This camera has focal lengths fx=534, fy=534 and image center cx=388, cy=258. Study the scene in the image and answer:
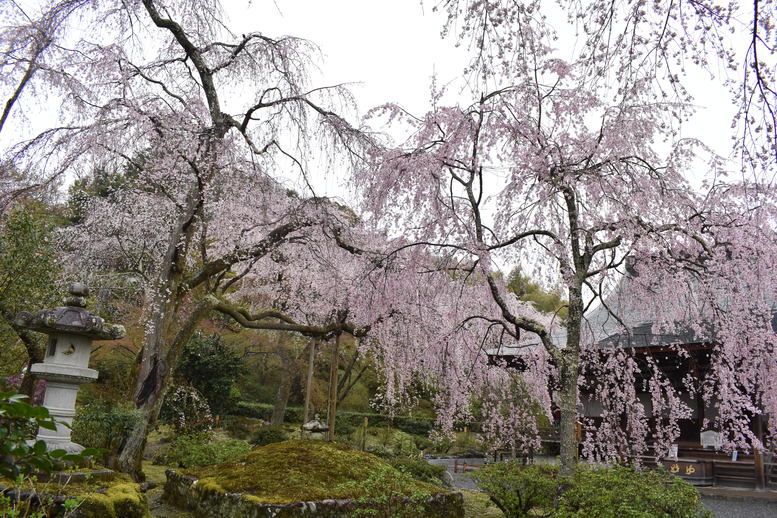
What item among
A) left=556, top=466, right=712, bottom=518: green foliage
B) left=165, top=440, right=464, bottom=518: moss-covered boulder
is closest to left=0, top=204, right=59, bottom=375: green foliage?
left=165, top=440, right=464, bottom=518: moss-covered boulder

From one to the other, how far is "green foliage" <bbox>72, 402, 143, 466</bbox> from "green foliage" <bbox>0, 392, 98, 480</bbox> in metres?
6.75

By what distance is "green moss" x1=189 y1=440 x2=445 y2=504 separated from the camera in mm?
5746

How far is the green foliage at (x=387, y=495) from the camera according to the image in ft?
17.5

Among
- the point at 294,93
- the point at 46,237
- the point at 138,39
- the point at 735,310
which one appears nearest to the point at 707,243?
the point at 735,310

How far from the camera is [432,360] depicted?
9367 mm

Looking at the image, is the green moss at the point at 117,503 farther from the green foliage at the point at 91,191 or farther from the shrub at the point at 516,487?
the green foliage at the point at 91,191

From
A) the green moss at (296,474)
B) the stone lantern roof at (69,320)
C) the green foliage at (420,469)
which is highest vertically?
the stone lantern roof at (69,320)

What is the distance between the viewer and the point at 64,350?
19.3 ft

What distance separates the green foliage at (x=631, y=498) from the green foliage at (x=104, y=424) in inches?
234

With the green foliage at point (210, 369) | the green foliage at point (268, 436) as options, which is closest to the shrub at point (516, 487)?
the green foliage at point (268, 436)

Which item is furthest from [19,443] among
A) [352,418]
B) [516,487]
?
[352,418]

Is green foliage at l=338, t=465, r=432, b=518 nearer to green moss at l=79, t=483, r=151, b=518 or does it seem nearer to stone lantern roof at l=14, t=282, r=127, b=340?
green moss at l=79, t=483, r=151, b=518

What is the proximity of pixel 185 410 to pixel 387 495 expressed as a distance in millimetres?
9082

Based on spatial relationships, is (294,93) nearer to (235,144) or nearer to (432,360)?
(235,144)
